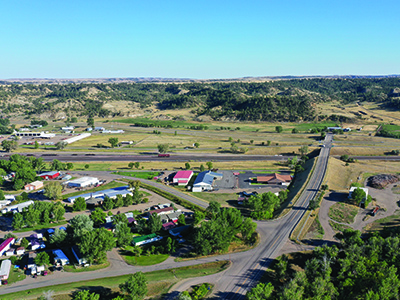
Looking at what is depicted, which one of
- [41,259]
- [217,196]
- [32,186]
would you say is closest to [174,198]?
[217,196]

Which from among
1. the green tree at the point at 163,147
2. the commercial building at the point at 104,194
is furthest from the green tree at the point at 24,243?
the green tree at the point at 163,147

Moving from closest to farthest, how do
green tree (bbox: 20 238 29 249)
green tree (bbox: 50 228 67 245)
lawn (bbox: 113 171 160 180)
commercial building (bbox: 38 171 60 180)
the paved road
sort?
the paved road
green tree (bbox: 20 238 29 249)
green tree (bbox: 50 228 67 245)
commercial building (bbox: 38 171 60 180)
lawn (bbox: 113 171 160 180)

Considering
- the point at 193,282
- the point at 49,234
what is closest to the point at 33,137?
the point at 49,234

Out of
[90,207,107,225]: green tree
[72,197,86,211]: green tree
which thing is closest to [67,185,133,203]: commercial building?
[72,197,86,211]: green tree

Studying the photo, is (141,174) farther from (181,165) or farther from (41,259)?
(41,259)

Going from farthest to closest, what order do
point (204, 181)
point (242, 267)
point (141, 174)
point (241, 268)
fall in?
point (141, 174)
point (204, 181)
point (242, 267)
point (241, 268)

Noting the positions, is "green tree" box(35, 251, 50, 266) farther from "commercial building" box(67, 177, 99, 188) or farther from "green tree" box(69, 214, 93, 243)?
"commercial building" box(67, 177, 99, 188)

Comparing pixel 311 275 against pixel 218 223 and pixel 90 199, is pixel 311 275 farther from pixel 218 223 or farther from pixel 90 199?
pixel 90 199
